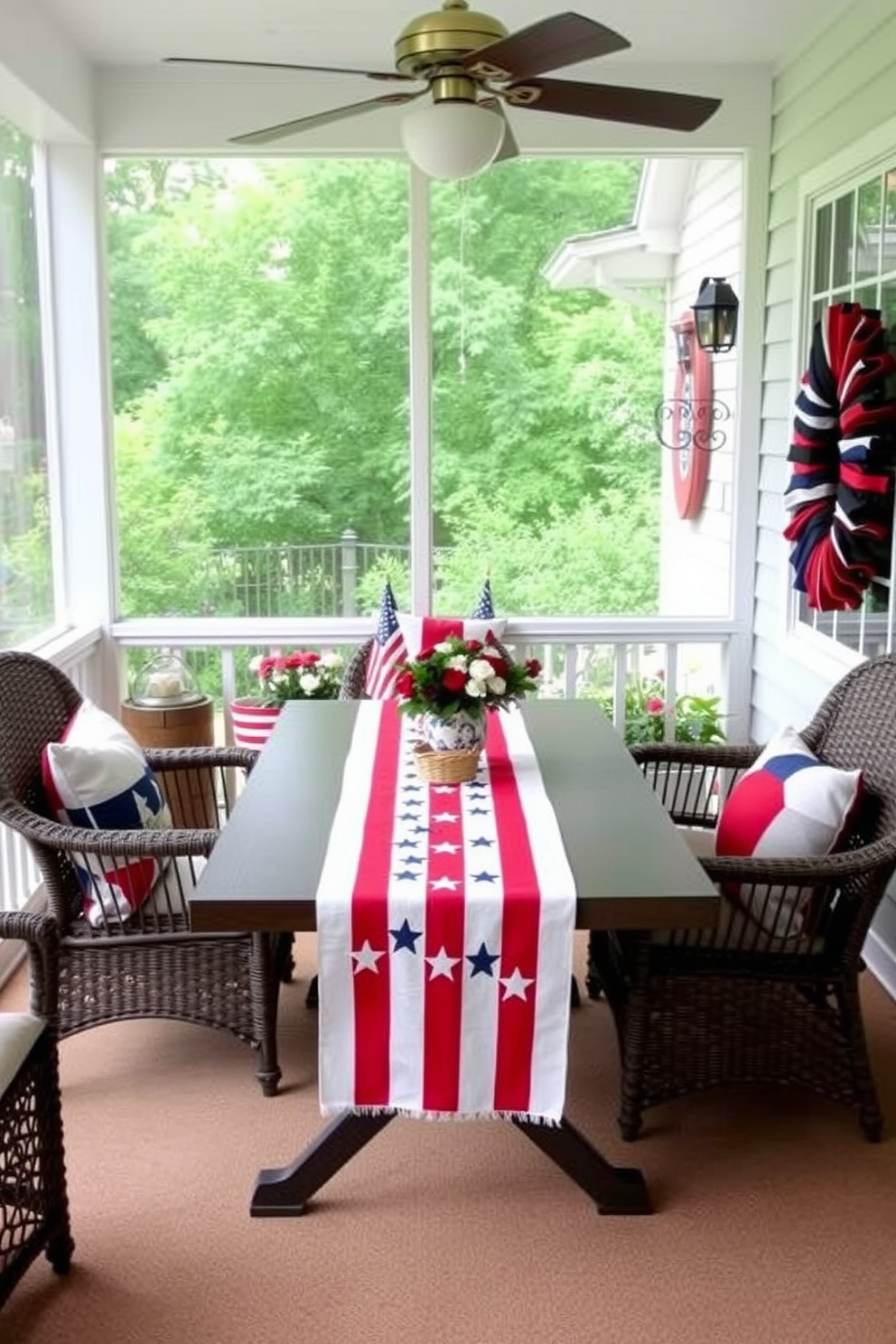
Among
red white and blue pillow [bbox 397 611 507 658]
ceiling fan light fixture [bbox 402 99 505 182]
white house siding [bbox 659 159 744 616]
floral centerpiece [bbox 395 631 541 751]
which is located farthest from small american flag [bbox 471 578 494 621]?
ceiling fan light fixture [bbox 402 99 505 182]

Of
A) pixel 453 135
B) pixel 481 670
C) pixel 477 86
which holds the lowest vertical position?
pixel 481 670

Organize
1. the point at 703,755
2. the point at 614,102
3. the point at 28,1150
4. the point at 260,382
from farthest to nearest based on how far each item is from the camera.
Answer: the point at 260,382
the point at 703,755
the point at 614,102
the point at 28,1150

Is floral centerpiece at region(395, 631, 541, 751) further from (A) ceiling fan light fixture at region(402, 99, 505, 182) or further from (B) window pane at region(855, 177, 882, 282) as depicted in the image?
(B) window pane at region(855, 177, 882, 282)

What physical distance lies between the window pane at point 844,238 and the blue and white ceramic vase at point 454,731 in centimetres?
195

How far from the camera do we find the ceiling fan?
85.2 inches

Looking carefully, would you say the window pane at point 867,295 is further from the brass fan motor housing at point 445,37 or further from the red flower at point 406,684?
the red flower at point 406,684

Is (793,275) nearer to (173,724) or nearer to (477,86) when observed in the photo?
(477,86)

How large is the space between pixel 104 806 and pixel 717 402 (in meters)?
2.99

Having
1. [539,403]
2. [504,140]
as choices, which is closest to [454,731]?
[504,140]

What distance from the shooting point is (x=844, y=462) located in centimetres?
337

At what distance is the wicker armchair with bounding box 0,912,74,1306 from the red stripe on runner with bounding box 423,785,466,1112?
2.11ft

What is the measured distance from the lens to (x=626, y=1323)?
Answer: 6.90 feet

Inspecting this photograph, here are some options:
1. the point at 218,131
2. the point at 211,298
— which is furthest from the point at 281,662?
the point at 218,131

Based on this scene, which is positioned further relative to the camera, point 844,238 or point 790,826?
point 844,238
